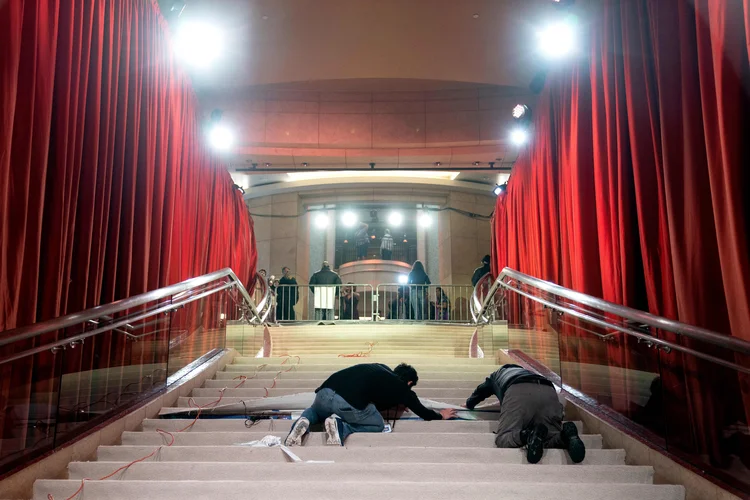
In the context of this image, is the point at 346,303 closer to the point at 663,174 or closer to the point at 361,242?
the point at 361,242

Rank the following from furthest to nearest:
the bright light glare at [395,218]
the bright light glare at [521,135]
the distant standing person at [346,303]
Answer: the bright light glare at [395,218] < the distant standing person at [346,303] < the bright light glare at [521,135]

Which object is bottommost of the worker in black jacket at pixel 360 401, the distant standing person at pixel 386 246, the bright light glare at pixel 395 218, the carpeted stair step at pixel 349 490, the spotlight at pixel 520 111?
the carpeted stair step at pixel 349 490

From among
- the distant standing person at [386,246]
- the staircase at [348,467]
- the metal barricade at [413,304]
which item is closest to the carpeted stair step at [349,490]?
the staircase at [348,467]

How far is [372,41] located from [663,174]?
5.46 meters

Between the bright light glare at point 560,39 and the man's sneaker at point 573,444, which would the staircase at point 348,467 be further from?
the bright light glare at point 560,39

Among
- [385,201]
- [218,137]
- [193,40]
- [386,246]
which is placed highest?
[385,201]

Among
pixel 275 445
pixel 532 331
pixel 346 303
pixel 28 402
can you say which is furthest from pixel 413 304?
pixel 28 402

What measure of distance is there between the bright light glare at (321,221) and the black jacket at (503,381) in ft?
43.9

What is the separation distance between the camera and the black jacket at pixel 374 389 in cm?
451

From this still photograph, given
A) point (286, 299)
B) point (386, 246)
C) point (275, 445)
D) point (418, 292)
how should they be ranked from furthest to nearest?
point (386, 246), point (286, 299), point (418, 292), point (275, 445)

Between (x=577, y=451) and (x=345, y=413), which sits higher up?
(x=345, y=413)

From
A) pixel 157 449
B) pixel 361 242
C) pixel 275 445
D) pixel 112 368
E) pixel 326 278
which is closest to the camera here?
pixel 157 449

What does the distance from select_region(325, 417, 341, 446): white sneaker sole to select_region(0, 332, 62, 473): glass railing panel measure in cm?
157

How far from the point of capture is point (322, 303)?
13.0 metres
